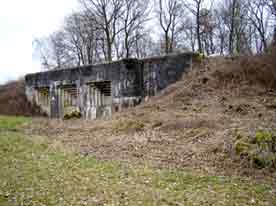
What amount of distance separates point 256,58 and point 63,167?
928 centimetres

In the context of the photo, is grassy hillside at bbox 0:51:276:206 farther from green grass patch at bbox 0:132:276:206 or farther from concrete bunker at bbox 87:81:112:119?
concrete bunker at bbox 87:81:112:119

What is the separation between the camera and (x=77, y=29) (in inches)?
1260

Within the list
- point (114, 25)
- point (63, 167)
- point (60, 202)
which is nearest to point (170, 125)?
point (63, 167)

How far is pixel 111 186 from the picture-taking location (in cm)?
502

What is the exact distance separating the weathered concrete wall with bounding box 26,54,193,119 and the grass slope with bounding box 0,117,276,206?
8200 millimetres

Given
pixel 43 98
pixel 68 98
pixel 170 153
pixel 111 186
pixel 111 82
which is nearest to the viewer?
pixel 111 186

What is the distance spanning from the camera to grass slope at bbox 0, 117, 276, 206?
4387 millimetres

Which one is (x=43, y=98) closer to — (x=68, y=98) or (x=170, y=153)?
(x=68, y=98)

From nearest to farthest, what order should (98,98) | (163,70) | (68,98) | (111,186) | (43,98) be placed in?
(111,186)
(163,70)
(98,98)
(68,98)
(43,98)

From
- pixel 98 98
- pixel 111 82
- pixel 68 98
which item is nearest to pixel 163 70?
pixel 111 82

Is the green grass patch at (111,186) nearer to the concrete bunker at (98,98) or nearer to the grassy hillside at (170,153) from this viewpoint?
the grassy hillside at (170,153)

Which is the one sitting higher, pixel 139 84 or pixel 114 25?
pixel 114 25

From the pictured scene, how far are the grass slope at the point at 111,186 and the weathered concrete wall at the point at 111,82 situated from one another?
26.9 feet

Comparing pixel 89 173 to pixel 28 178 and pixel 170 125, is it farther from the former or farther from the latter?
pixel 170 125
